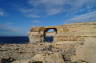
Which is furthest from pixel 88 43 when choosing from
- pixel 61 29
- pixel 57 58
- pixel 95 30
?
pixel 61 29

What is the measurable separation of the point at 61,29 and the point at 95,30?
23.8 feet

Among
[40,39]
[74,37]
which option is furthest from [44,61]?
[40,39]

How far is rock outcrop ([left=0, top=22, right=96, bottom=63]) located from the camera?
23.4 ft

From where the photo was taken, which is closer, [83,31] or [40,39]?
[83,31]

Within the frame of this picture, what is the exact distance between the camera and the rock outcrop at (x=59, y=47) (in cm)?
714

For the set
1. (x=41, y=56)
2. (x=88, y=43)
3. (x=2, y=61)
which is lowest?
(x=2, y=61)

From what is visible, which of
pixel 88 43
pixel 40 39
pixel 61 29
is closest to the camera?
pixel 88 43

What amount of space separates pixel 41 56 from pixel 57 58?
0.91 meters

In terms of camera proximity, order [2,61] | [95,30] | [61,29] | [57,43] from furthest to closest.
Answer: [61,29] < [57,43] < [95,30] < [2,61]

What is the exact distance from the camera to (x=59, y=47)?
72.7 ft

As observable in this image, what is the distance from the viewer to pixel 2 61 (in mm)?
11008

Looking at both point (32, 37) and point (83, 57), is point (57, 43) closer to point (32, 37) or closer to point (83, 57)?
point (32, 37)

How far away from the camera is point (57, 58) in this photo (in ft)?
25.5

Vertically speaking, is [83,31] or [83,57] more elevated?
[83,31]
